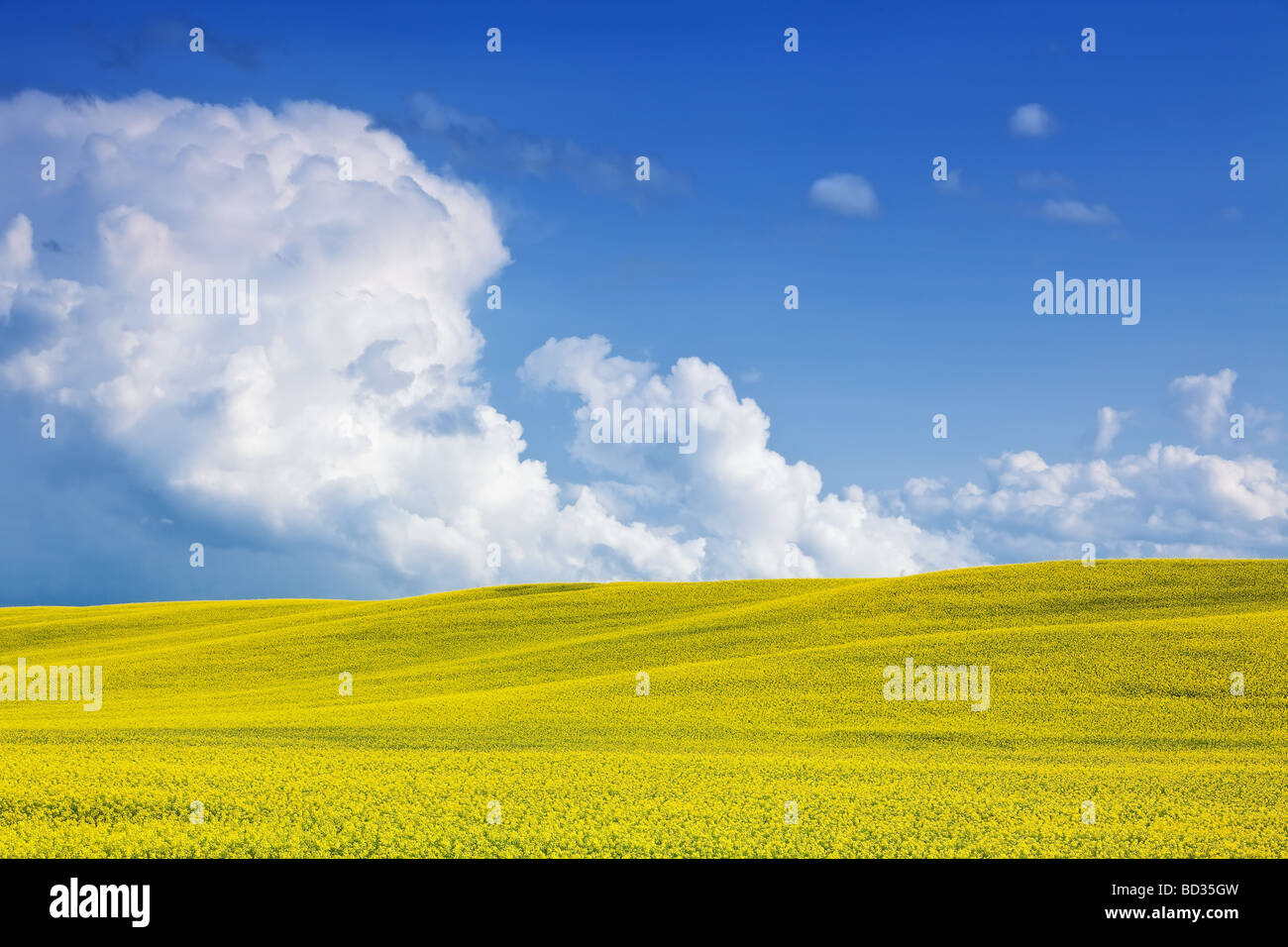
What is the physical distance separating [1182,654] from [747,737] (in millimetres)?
21283

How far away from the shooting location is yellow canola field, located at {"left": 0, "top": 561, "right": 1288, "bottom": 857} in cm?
1955

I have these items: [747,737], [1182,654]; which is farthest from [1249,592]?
[747,737]

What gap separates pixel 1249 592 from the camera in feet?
170

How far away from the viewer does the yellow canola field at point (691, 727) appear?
1955cm

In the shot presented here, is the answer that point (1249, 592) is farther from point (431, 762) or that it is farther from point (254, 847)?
point (254, 847)

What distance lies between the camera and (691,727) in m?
33.7
